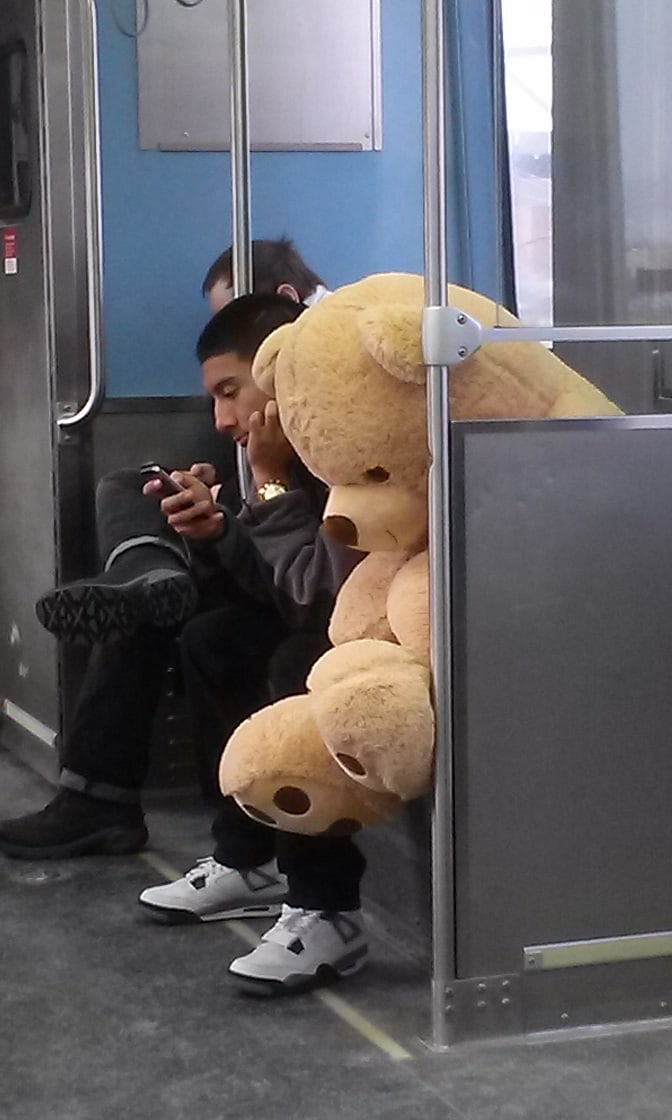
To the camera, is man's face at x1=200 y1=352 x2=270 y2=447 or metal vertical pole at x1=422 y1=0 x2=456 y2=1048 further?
man's face at x1=200 y1=352 x2=270 y2=447

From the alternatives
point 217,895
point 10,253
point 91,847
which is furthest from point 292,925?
point 10,253

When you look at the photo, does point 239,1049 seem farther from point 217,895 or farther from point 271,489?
point 271,489

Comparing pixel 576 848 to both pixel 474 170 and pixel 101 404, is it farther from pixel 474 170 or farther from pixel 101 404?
pixel 101 404

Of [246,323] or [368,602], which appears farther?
[246,323]

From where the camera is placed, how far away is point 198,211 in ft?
11.9

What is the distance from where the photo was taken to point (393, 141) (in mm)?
3748

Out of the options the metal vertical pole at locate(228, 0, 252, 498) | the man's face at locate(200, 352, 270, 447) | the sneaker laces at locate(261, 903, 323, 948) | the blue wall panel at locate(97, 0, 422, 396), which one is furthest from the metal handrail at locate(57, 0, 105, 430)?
the sneaker laces at locate(261, 903, 323, 948)

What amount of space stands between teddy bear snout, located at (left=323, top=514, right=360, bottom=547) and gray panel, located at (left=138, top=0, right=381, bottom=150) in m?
1.50

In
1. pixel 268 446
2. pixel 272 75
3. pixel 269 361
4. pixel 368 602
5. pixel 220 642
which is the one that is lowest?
pixel 220 642

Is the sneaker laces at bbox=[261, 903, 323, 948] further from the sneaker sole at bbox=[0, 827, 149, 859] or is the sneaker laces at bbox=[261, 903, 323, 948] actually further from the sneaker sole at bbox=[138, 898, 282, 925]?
the sneaker sole at bbox=[0, 827, 149, 859]

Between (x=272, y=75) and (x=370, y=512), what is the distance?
1.66 metres

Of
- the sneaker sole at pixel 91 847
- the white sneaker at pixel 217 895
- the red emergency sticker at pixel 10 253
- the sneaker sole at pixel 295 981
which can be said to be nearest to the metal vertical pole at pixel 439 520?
the sneaker sole at pixel 295 981

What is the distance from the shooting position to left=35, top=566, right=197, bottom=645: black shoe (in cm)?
296

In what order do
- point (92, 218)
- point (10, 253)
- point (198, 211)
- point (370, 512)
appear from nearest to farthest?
point (370, 512), point (92, 218), point (198, 211), point (10, 253)
